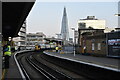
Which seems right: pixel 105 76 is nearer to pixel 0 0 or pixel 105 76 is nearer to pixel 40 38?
pixel 0 0

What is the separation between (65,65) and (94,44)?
1386 centimetres

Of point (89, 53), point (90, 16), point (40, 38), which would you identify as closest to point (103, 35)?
point (89, 53)

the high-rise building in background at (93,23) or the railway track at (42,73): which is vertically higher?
the high-rise building in background at (93,23)

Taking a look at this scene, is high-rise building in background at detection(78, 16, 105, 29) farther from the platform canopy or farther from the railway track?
the platform canopy

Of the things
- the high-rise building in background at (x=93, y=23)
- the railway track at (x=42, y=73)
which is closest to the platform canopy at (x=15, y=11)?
the railway track at (x=42, y=73)

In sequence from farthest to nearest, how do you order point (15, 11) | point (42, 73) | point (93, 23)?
point (93, 23) → point (42, 73) → point (15, 11)

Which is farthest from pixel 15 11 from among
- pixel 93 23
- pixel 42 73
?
pixel 93 23

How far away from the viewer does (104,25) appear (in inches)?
4513

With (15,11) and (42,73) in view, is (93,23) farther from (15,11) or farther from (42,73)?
(15,11)

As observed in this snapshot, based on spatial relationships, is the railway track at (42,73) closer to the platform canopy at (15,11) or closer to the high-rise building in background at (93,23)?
the platform canopy at (15,11)

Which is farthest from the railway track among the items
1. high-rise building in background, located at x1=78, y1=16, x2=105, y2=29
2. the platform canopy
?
high-rise building in background, located at x1=78, y1=16, x2=105, y2=29

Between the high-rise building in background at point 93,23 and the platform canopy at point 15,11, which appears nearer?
the platform canopy at point 15,11

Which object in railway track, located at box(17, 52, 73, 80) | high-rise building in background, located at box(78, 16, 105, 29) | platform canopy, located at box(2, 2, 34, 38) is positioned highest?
high-rise building in background, located at box(78, 16, 105, 29)

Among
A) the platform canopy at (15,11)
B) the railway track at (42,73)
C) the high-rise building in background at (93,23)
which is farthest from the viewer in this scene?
the high-rise building in background at (93,23)
